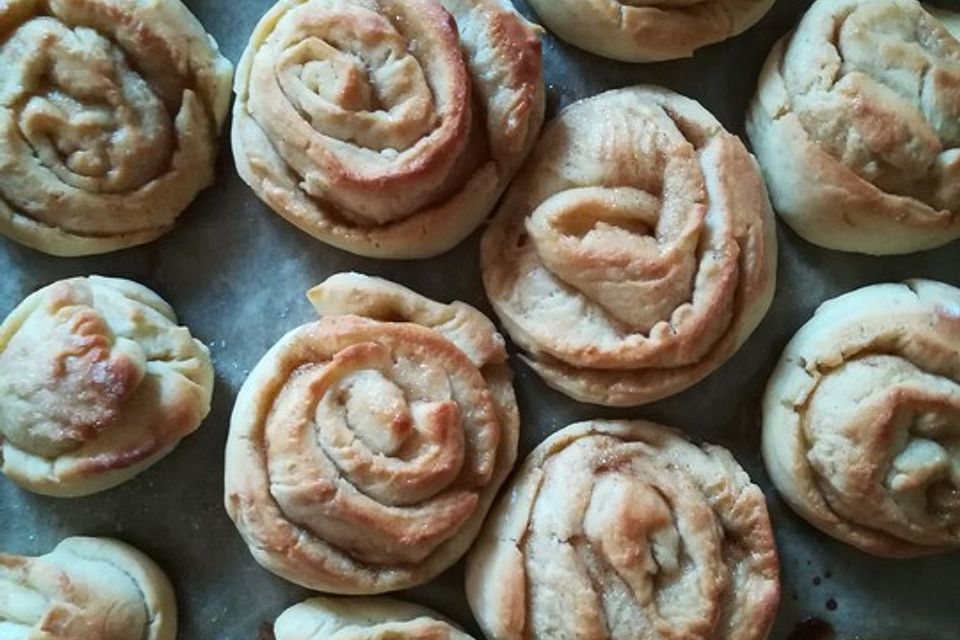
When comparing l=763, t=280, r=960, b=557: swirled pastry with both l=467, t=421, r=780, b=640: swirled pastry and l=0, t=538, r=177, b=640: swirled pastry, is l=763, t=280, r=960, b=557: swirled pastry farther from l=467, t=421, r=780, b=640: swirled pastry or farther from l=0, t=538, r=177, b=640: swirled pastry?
l=0, t=538, r=177, b=640: swirled pastry

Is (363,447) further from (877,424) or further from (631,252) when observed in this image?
(877,424)

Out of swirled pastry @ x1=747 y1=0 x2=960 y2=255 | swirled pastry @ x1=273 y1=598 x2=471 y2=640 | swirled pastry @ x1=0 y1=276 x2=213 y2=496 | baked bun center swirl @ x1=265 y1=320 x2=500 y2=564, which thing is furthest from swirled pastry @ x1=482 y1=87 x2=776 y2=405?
swirled pastry @ x1=0 y1=276 x2=213 y2=496

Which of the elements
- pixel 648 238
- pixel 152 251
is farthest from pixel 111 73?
pixel 648 238

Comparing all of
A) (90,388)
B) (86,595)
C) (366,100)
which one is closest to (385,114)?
(366,100)

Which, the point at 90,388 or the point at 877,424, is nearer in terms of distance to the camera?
the point at 90,388

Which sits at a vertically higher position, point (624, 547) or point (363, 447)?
point (363, 447)

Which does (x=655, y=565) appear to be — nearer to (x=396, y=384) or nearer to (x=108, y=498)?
(x=396, y=384)
